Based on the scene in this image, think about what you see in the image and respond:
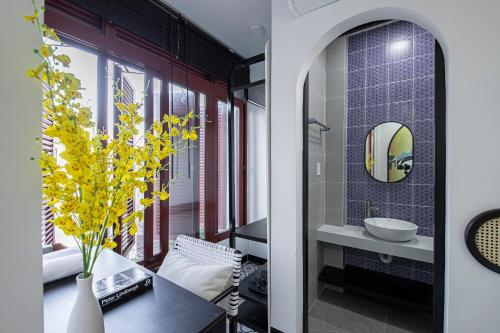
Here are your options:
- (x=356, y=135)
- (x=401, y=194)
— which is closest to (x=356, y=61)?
(x=356, y=135)

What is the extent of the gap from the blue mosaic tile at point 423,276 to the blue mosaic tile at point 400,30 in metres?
2.31

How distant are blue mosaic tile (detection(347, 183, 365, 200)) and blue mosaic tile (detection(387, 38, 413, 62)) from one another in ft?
4.39

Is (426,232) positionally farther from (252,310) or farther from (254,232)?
(252,310)

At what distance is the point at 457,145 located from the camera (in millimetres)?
1044

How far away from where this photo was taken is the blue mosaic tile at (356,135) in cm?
248

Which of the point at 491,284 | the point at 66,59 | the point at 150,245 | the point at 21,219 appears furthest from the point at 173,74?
the point at 491,284

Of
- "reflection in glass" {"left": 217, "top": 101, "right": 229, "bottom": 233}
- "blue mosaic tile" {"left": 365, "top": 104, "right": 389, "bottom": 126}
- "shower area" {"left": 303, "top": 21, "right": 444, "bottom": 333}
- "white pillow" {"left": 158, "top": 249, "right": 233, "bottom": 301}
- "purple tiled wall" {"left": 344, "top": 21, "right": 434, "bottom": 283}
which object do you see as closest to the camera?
"white pillow" {"left": 158, "top": 249, "right": 233, "bottom": 301}

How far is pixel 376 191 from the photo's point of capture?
95.2 inches

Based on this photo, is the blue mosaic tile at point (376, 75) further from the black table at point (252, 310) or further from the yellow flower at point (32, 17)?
the yellow flower at point (32, 17)

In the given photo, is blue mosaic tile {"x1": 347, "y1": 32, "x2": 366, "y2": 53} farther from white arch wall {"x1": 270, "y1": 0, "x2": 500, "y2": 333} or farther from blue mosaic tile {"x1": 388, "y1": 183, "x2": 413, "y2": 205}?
blue mosaic tile {"x1": 388, "y1": 183, "x2": 413, "y2": 205}

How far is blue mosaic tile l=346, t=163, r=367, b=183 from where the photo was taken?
2484 millimetres

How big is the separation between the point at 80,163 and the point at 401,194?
8.64ft

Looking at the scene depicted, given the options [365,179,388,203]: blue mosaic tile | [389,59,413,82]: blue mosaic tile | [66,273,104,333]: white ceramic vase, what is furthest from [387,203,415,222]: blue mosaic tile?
[66,273,104,333]: white ceramic vase

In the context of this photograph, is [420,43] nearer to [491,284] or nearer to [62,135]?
[491,284]
